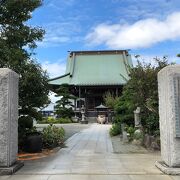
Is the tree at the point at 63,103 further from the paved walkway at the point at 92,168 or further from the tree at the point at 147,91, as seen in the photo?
the paved walkway at the point at 92,168

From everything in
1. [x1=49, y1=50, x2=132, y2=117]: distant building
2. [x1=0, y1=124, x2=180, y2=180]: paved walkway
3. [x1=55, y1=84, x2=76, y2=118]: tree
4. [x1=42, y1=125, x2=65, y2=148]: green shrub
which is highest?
[x1=49, y1=50, x2=132, y2=117]: distant building

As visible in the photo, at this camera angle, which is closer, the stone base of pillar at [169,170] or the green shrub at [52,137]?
the stone base of pillar at [169,170]

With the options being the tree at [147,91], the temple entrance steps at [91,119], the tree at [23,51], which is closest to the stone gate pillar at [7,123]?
the tree at [23,51]

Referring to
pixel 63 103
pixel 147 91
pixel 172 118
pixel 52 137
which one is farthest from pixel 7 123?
pixel 63 103

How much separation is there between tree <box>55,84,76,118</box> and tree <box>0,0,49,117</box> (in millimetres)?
28961

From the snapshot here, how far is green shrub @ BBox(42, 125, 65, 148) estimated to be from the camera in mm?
13812

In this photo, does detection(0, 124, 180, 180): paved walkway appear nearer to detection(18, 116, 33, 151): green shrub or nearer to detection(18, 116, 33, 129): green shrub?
detection(18, 116, 33, 151): green shrub

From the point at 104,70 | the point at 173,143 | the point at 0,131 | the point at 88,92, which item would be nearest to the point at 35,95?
the point at 0,131

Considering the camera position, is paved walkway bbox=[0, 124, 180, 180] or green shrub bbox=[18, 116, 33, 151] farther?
green shrub bbox=[18, 116, 33, 151]

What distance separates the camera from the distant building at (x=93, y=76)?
4588 centimetres

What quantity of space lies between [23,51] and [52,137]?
3.61 m

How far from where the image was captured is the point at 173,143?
8570mm

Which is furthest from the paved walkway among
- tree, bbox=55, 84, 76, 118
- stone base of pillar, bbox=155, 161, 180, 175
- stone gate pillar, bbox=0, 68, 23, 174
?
tree, bbox=55, 84, 76, 118

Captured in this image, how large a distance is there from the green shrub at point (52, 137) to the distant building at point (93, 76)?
95.2ft
